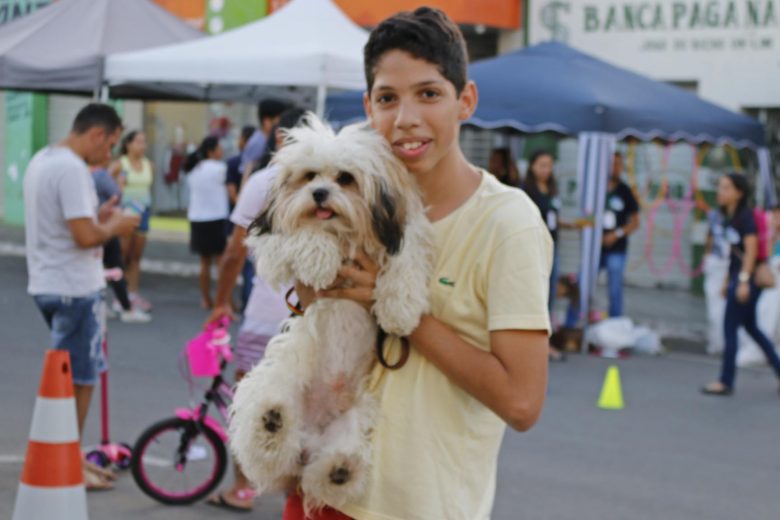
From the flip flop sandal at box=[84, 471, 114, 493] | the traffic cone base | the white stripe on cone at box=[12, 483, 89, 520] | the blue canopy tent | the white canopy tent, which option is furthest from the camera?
the white canopy tent

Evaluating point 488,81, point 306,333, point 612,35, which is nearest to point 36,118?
point 612,35

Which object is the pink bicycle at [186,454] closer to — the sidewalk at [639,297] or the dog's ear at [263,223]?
the dog's ear at [263,223]

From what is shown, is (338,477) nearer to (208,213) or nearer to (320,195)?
(320,195)

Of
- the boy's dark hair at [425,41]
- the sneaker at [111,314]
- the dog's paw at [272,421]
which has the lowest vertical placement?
the sneaker at [111,314]

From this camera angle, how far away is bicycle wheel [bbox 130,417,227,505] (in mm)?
6512

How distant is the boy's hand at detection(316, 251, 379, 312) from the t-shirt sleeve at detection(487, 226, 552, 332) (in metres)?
0.26

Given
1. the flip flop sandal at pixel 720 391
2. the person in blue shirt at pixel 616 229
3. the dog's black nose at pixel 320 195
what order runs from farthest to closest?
the person in blue shirt at pixel 616 229 < the flip flop sandal at pixel 720 391 < the dog's black nose at pixel 320 195

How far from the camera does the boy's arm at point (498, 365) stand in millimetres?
2479

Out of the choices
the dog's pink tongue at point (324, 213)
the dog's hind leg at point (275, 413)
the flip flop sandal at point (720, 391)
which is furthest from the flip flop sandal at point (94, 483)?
the flip flop sandal at point (720, 391)

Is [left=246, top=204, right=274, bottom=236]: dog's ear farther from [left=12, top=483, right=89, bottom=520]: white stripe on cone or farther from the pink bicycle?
the pink bicycle

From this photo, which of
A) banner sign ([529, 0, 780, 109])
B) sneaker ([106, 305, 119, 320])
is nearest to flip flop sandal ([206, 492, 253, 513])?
sneaker ([106, 305, 119, 320])

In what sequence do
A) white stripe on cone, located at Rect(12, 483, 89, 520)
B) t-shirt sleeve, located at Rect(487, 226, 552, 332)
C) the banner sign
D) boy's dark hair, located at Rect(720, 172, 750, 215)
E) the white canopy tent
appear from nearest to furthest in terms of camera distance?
t-shirt sleeve, located at Rect(487, 226, 552, 332) < white stripe on cone, located at Rect(12, 483, 89, 520) < boy's dark hair, located at Rect(720, 172, 750, 215) < the white canopy tent < the banner sign

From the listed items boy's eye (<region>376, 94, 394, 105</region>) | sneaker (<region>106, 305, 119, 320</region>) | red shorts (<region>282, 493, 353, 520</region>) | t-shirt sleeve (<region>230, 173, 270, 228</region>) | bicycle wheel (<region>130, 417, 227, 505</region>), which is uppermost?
boy's eye (<region>376, 94, 394, 105</region>)

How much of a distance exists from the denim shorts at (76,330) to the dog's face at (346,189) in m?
4.17
